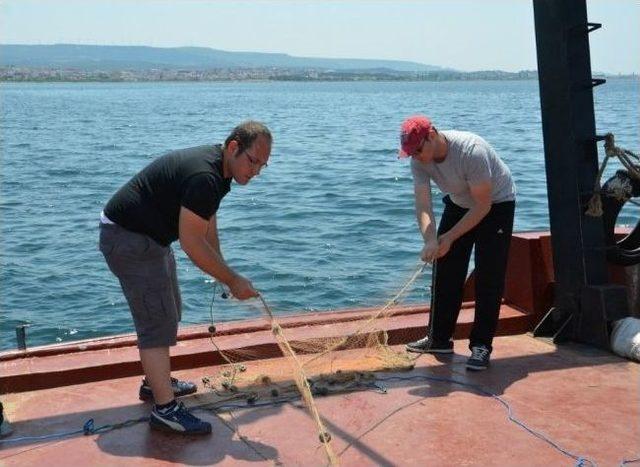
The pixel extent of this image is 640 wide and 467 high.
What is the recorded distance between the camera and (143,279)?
412 centimetres

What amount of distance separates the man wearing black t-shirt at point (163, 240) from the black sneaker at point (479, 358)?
1659 mm

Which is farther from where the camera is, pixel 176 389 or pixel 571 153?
pixel 571 153

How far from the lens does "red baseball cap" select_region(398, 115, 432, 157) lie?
4.60m

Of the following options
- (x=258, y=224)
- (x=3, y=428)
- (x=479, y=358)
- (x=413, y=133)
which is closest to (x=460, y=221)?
(x=413, y=133)

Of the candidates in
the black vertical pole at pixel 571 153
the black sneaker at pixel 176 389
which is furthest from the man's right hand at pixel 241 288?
the black vertical pole at pixel 571 153

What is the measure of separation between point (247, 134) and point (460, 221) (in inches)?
62.2

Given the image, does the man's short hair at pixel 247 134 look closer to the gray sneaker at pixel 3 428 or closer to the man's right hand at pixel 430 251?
the man's right hand at pixel 430 251

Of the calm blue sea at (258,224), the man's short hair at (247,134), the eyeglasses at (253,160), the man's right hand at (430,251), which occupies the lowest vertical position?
the calm blue sea at (258,224)

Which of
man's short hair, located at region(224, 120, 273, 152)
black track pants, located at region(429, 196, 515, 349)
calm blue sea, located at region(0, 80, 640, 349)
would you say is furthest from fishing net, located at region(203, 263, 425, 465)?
man's short hair, located at region(224, 120, 273, 152)

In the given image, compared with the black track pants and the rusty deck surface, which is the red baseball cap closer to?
the black track pants

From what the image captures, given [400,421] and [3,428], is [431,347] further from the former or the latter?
[3,428]

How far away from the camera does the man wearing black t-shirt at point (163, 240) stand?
155 inches

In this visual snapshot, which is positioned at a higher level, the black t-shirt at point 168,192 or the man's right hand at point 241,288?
the black t-shirt at point 168,192

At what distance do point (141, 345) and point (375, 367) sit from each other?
1.63 meters
